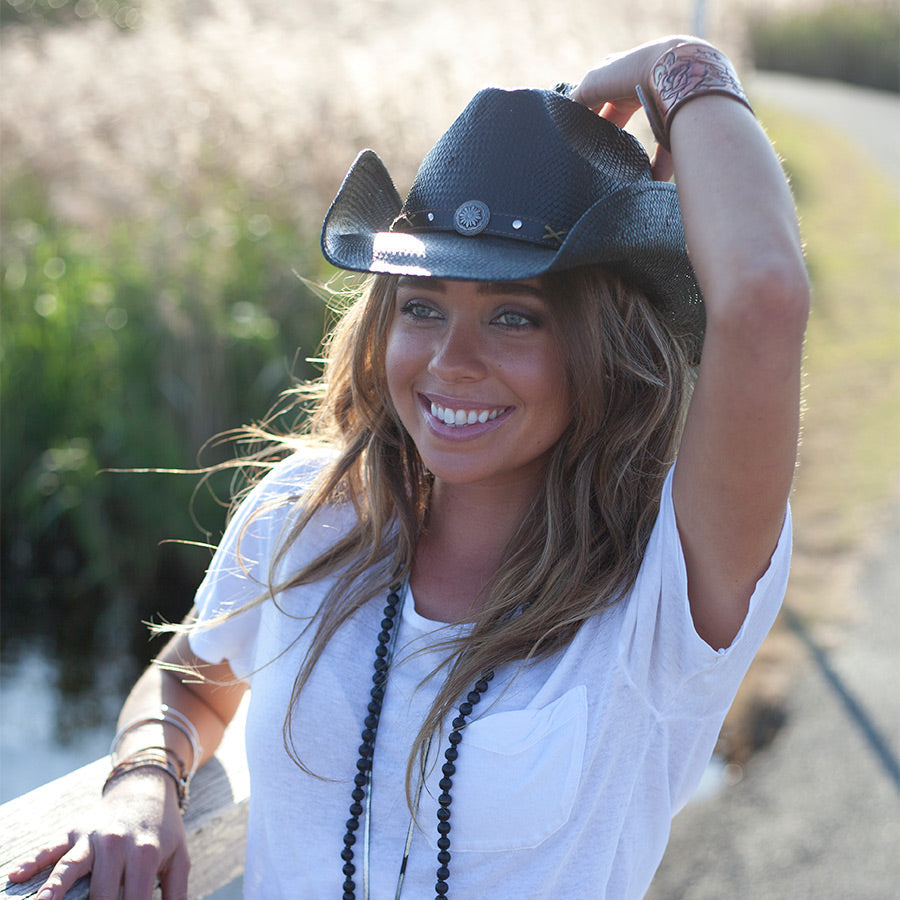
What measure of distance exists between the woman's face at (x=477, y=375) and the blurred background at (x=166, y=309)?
1.68m

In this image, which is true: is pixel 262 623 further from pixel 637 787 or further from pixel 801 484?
pixel 801 484

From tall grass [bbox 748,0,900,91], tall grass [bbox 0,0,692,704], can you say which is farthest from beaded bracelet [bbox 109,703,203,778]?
tall grass [bbox 748,0,900,91]

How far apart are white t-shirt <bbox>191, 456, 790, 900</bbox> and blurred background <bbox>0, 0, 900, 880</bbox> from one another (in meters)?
1.78

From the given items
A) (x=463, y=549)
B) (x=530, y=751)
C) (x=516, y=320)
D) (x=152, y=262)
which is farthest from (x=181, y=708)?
(x=152, y=262)

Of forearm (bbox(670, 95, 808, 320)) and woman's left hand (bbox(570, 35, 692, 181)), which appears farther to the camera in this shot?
woman's left hand (bbox(570, 35, 692, 181))

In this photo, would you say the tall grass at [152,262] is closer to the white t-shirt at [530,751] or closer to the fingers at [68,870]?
the white t-shirt at [530,751]

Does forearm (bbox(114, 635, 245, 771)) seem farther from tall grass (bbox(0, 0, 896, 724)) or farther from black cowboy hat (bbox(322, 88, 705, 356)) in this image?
tall grass (bbox(0, 0, 896, 724))

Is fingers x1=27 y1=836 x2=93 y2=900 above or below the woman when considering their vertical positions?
below

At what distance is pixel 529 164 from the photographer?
4.59ft

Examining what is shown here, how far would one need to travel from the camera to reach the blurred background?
13.2 ft

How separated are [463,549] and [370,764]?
33 centimetres

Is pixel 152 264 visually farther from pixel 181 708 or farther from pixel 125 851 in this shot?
pixel 125 851

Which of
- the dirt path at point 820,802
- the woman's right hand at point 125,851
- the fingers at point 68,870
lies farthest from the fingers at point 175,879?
the dirt path at point 820,802

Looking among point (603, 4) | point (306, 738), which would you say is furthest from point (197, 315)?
point (603, 4)
